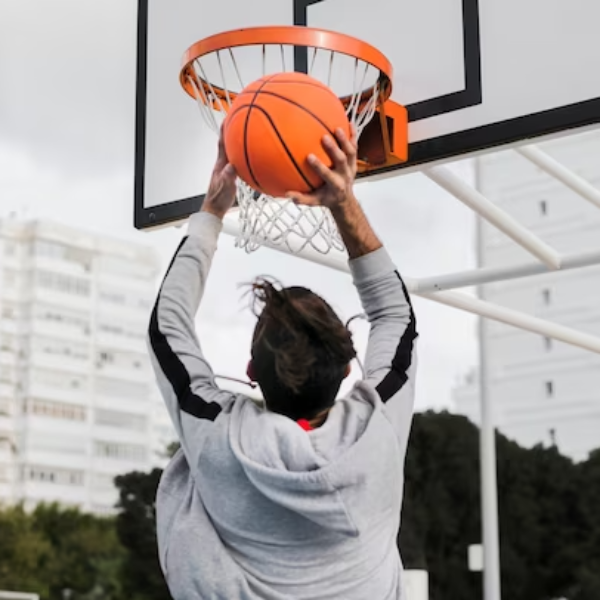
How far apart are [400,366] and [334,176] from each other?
0.27m

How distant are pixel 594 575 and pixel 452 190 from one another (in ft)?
33.7

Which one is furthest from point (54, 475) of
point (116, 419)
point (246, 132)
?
point (246, 132)

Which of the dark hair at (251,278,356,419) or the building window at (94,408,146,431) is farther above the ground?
the building window at (94,408,146,431)

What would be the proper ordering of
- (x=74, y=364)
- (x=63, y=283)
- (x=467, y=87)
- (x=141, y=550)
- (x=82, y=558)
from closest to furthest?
1. (x=467, y=87)
2. (x=141, y=550)
3. (x=82, y=558)
4. (x=74, y=364)
5. (x=63, y=283)

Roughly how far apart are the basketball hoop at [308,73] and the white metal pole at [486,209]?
0.23m

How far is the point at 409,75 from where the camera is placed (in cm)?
266

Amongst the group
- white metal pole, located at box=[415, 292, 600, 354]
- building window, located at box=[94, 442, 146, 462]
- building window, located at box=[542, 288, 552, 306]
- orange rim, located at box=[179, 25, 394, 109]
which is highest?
building window, located at box=[542, 288, 552, 306]

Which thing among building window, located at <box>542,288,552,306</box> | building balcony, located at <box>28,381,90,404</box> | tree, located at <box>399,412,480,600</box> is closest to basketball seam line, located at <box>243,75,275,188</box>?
tree, located at <box>399,412,480,600</box>

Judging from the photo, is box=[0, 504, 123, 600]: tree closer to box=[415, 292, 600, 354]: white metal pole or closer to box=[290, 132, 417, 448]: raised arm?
box=[415, 292, 600, 354]: white metal pole

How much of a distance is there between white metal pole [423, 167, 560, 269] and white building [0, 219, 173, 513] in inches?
820

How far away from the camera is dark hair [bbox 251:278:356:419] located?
140 centimetres

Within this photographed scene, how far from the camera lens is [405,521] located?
43.9 feet

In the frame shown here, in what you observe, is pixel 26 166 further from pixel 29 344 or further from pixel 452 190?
pixel 452 190

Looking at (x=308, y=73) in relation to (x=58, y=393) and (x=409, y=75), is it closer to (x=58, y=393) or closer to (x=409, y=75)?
(x=409, y=75)
